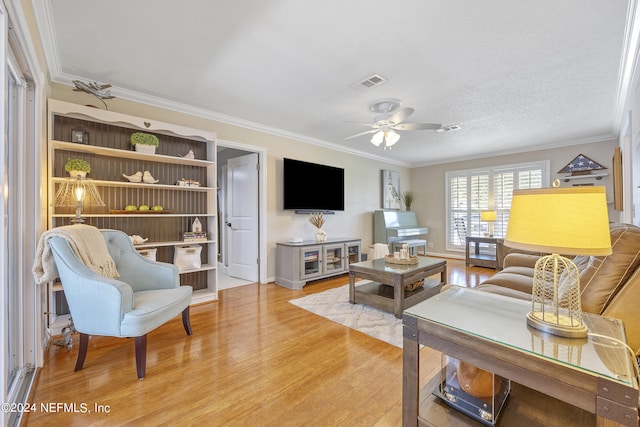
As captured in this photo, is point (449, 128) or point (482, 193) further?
point (482, 193)

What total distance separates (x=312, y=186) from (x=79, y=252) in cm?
334

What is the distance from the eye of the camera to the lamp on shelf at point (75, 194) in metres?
2.39

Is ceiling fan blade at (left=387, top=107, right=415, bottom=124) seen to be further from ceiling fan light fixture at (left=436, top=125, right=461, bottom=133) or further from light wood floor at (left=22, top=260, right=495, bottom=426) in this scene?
light wood floor at (left=22, top=260, right=495, bottom=426)

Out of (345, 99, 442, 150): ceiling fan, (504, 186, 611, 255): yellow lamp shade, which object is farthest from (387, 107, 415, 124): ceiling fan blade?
(504, 186, 611, 255): yellow lamp shade

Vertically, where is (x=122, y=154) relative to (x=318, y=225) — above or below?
above

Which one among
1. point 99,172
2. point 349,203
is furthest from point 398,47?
point 349,203

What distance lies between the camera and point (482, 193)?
6.19 meters

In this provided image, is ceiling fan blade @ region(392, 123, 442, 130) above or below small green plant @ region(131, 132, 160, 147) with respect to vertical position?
above

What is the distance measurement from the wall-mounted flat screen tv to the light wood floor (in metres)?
2.27

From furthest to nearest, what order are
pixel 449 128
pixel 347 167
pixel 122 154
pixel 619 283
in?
pixel 347 167, pixel 449 128, pixel 122 154, pixel 619 283

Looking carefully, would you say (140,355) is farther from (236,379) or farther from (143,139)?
(143,139)

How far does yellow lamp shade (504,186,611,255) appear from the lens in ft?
3.04

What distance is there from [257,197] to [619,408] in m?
4.04

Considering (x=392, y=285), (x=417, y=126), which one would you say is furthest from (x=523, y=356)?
(x=417, y=126)
